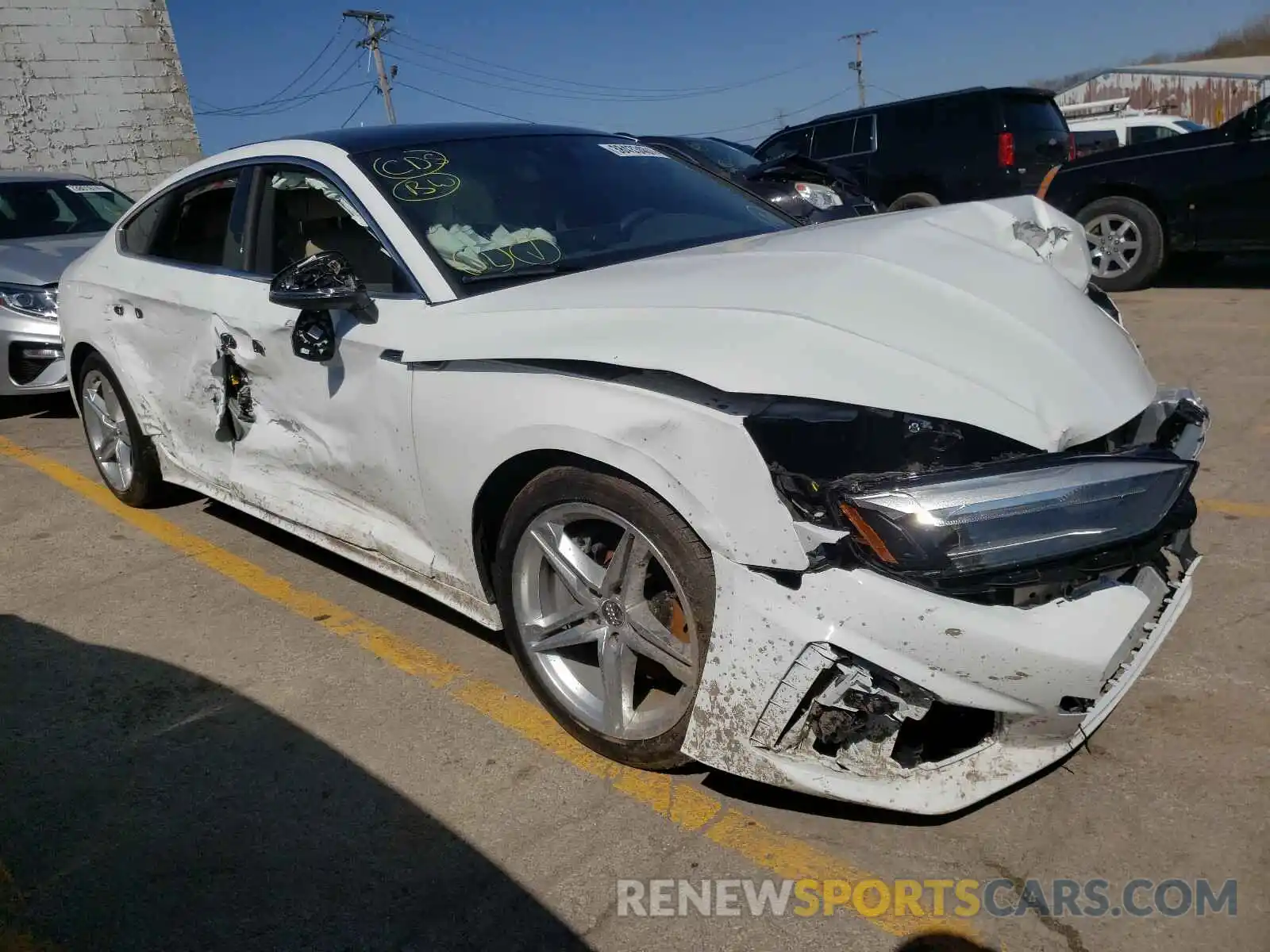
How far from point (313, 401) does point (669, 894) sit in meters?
1.90

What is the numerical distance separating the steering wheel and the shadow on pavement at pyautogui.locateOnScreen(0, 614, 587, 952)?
71.3 inches

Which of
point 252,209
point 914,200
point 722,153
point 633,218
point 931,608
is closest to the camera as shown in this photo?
point 931,608

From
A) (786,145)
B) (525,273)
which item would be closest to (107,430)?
(525,273)

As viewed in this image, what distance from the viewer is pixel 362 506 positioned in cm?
325

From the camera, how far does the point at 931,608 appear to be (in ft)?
6.54

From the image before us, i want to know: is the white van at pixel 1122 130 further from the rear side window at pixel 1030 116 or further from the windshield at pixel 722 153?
the windshield at pixel 722 153

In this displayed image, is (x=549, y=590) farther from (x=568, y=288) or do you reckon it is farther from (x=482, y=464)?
(x=568, y=288)

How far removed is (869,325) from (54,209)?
26.1 feet

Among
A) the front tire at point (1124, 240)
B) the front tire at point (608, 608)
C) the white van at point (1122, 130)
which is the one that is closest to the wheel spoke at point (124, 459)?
the front tire at point (608, 608)

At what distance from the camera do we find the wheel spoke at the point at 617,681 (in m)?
2.56

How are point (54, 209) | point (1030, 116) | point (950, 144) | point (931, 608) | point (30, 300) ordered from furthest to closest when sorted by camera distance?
1. point (950, 144)
2. point (1030, 116)
3. point (54, 209)
4. point (30, 300)
5. point (931, 608)

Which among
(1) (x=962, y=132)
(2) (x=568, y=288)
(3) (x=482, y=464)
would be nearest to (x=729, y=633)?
(3) (x=482, y=464)

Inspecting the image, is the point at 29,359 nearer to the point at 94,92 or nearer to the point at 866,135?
the point at 866,135

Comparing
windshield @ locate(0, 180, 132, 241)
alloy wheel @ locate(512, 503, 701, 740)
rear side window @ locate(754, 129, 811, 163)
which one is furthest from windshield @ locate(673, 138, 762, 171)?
alloy wheel @ locate(512, 503, 701, 740)
